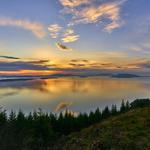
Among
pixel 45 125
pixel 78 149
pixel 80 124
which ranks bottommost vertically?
pixel 80 124

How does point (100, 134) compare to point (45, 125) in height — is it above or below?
above

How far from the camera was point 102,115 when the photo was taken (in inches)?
2411

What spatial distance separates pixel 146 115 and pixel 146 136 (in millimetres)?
6794

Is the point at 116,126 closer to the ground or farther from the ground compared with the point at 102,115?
farther from the ground

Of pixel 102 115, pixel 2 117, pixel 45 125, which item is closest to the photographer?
pixel 45 125

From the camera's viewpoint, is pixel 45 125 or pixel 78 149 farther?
pixel 45 125

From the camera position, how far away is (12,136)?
901 inches

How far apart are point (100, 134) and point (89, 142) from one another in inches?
71.4

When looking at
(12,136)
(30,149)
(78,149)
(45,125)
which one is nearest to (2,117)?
(45,125)

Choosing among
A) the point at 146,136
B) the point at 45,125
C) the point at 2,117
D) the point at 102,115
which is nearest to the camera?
the point at 146,136

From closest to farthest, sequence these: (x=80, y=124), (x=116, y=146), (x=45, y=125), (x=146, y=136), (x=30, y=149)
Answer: (x=116, y=146)
(x=146, y=136)
(x=30, y=149)
(x=45, y=125)
(x=80, y=124)

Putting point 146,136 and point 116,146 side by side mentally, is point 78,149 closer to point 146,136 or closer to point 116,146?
point 116,146

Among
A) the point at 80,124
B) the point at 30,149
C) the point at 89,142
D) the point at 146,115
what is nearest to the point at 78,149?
the point at 89,142

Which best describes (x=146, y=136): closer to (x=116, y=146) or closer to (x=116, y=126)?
(x=116, y=146)
